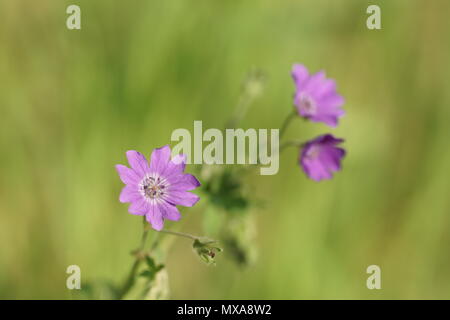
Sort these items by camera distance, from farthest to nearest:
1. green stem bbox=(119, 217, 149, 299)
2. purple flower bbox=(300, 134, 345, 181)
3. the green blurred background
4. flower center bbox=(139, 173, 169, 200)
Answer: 1. the green blurred background
2. purple flower bbox=(300, 134, 345, 181)
3. green stem bbox=(119, 217, 149, 299)
4. flower center bbox=(139, 173, 169, 200)

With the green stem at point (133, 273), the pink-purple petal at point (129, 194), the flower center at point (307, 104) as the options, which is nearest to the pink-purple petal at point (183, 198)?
the pink-purple petal at point (129, 194)

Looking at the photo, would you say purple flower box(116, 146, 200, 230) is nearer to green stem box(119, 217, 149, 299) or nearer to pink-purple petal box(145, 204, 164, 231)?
pink-purple petal box(145, 204, 164, 231)

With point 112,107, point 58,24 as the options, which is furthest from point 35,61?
point 112,107

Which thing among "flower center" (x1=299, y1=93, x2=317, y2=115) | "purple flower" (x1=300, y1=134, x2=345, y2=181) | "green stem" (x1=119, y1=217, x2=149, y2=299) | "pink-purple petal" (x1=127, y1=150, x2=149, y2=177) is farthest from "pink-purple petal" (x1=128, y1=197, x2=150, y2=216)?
"flower center" (x1=299, y1=93, x2=317, y2=115)

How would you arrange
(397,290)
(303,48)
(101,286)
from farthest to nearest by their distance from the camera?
(303,48) < (397,290) < (101,286)

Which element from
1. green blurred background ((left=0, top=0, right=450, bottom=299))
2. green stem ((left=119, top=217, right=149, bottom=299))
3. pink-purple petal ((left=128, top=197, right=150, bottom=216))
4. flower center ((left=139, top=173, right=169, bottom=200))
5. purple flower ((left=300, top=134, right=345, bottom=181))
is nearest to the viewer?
pink-purple petal ((left=128, top=197, right=150, bottom=216))

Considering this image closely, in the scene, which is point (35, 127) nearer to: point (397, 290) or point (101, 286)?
point (101, 286)
